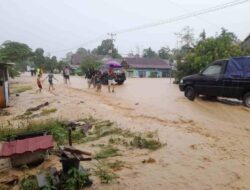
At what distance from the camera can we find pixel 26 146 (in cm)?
770

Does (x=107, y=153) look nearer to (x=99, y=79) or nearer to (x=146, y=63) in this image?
(x=99, y=79)

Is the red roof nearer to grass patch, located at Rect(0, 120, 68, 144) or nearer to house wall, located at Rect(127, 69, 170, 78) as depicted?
grass patch, located at Rect(0, 120, 68, 144)

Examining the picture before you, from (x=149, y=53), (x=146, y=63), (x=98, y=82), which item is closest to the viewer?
(x=98, y=82)

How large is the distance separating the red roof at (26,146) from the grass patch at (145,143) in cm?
216

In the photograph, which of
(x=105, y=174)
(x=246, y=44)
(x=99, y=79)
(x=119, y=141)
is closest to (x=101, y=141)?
(x=119, y=141)

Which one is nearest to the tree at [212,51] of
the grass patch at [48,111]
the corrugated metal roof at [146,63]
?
the grass patch at [48,111]

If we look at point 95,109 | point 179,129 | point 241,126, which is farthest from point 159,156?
point 95,109

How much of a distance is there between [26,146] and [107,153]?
180 centimetres

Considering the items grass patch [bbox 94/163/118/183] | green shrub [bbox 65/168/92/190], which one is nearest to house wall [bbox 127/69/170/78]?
grass patch [bbox 94/163/118/183]

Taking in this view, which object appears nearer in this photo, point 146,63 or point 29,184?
point 29,184

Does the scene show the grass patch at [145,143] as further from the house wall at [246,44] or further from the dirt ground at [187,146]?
the house wall at [246,44]

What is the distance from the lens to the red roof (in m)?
7.38

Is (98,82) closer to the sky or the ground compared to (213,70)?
closer to the ground

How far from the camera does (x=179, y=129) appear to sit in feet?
35.1
